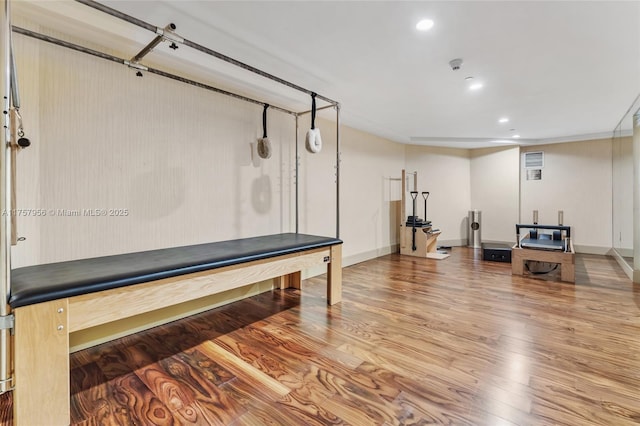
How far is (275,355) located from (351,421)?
76 cm

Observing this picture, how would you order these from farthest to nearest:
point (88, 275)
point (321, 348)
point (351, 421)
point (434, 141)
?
1. point (434, 141)
2. point (321, 348)
3. point (88, 275)
4. point (351, 421)

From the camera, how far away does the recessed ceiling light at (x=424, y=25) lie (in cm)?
199

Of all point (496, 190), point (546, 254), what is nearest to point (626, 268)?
point (546, 254)

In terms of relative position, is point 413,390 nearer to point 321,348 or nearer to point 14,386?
point 321,348

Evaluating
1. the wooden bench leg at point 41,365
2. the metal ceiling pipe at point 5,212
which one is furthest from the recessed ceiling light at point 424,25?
the wooden bench leg at point 41,365

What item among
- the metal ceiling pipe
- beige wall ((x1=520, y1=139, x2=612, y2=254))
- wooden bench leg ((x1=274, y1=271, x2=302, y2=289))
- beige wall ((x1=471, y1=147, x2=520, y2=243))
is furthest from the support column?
the metal ceiling pipe

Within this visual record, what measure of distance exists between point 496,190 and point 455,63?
478 cm

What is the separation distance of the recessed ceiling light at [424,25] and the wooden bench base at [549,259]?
331 centimetres

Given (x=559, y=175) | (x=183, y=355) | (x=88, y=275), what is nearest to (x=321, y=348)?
(x=183, y=355)

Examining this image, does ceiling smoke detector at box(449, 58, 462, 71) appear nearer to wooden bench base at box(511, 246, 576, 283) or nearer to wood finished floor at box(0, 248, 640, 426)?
wood finished floor at box(0, 248, 640, 426)

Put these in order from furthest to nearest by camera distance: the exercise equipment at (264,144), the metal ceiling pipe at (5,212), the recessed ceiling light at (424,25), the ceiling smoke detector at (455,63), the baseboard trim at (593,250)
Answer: the baseboard trim at (593,250) < the exercise equipment at (264,144) < the ceiling smoke detector at (455,63) < the recessed ceiling light at (424,25) < the metal ceiling pipe at (5,212)

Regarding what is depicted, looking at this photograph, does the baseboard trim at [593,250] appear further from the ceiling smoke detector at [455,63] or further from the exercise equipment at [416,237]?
the ceiling smoke detector at [455,63]

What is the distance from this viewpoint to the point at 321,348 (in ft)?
→ 6.91

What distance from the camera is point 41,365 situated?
4.36 ft
